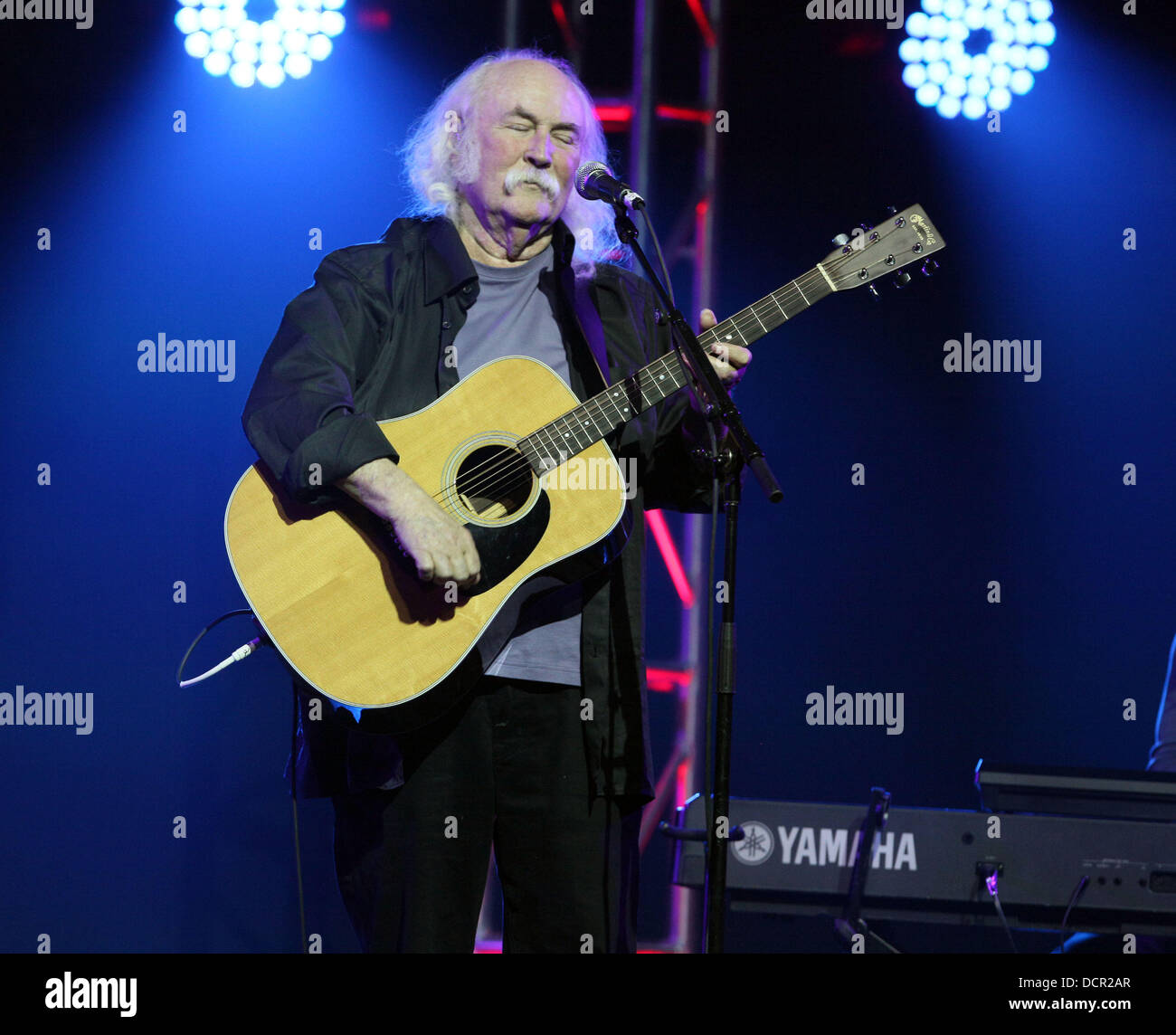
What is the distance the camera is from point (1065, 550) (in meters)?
4.32

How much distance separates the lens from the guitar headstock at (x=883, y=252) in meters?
2.79

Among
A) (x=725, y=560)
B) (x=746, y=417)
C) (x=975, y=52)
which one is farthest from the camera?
(x=746, y=417)

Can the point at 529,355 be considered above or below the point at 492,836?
above

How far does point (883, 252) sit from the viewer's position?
9.20ft

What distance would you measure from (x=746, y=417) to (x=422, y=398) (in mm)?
1838

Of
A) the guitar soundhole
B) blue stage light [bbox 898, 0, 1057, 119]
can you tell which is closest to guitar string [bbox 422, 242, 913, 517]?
the guitar soundhole

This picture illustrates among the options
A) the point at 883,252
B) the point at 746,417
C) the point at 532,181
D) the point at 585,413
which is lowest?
the point at 585,413

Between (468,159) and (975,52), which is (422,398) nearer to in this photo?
(468,159)

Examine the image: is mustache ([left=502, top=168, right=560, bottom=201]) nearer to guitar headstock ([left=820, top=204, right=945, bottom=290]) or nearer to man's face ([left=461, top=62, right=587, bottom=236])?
man's face ([left=461, top=62, right=587, bottom=236])

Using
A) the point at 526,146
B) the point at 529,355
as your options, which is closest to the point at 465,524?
the point at 529,355

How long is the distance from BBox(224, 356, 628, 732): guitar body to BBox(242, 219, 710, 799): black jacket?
0.23ft

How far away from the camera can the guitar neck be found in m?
2.71

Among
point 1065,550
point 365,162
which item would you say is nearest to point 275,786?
point 365,162
